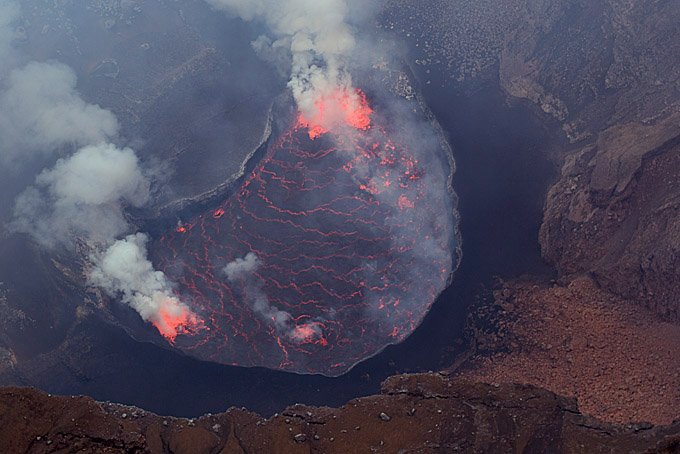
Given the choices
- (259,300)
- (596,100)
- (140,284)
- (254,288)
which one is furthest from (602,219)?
(140,284)

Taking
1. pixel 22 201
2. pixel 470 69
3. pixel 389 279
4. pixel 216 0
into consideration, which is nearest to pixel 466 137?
pixel 470 69

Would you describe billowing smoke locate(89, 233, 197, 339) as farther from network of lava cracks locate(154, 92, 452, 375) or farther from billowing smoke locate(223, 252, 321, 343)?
billowing smoke locate(223, 252, 321, 343)

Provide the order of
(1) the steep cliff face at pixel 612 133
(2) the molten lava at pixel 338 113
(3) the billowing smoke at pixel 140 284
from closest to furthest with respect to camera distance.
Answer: (1) the steep cliff face at pixel 612 133, (3) the billowing smoke at pixel 140 284, (2) the molten lava at pixel 338 113

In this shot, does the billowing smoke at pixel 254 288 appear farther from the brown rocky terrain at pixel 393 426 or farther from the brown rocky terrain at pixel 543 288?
the brown rocky terrain at pixel 393 426

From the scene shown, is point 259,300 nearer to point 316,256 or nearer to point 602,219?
point 316,256

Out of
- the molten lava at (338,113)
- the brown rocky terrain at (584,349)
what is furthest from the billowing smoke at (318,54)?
the brown rocky terrain at (584,349)

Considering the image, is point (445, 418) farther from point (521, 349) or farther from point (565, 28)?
point (565, 28)

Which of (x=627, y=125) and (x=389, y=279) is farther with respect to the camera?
(x=627, y=125)
